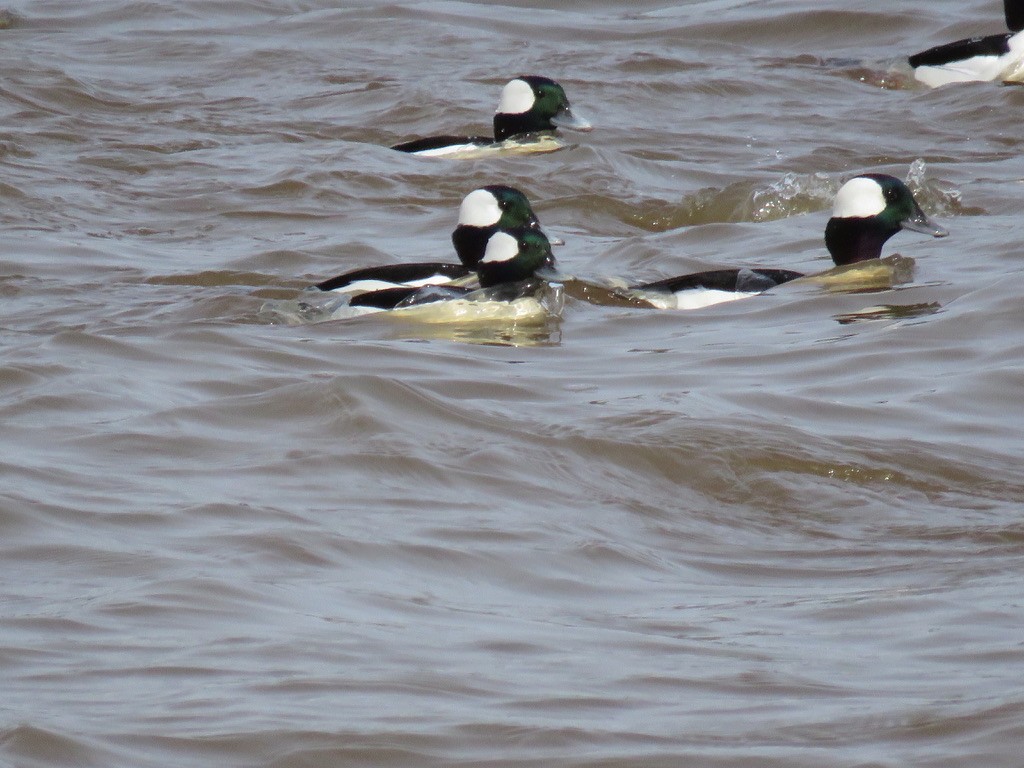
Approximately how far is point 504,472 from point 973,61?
1051 cm

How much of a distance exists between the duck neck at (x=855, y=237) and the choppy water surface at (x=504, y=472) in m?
0.30

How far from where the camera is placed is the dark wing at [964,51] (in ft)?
48.6

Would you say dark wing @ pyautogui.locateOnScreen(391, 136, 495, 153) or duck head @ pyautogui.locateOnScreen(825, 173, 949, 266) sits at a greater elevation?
dark wing @ pyautogui.locateOnScreen(391, 136, 495, 153)

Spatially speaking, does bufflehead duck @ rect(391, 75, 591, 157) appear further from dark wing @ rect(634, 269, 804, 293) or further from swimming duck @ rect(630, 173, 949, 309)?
dark wing @ rect(634, 269, 804, 293)

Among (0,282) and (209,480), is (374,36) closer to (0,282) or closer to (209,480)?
(0,282)

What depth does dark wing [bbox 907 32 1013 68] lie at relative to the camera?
48.6ft

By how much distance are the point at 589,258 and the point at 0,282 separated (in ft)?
10.1

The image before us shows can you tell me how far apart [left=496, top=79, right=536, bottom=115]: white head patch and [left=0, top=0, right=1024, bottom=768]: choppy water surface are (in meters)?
0.83

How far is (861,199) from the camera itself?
360 inches

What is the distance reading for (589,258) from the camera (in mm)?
9859

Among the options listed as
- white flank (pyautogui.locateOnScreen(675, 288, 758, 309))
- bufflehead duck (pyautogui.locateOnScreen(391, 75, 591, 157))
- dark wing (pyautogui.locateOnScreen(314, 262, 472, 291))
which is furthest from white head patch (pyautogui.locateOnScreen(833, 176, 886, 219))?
bufflehead duck (pyautogui.locateOnScreen(391, 75, 591, 157))

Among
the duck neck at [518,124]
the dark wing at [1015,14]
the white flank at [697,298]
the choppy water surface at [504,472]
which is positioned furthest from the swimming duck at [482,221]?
the dark wing at [1015,14]

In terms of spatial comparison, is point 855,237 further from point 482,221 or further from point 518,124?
point 518,124

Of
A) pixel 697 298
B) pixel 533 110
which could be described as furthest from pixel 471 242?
pixel 533 110
